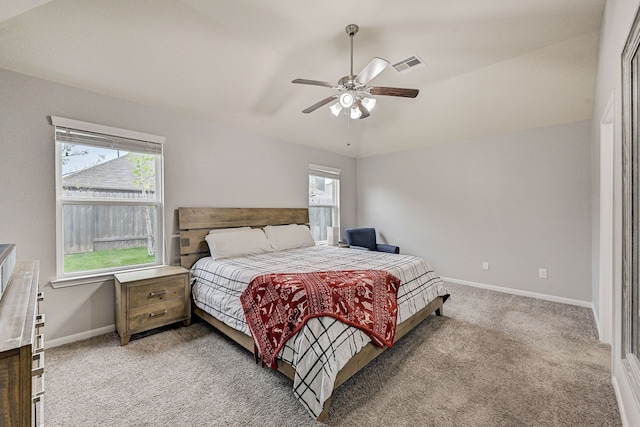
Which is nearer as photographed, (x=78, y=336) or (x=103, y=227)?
(x=78, y=336)

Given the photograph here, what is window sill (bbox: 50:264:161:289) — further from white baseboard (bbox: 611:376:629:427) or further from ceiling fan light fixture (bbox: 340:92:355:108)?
white baseboard (bbox: 611:376:629:427)

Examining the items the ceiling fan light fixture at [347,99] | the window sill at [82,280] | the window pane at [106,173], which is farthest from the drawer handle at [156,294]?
the ceiling fan light fixture at [347,99]

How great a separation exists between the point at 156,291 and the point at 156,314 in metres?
0.22

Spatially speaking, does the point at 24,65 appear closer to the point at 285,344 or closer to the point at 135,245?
the point at 135,245

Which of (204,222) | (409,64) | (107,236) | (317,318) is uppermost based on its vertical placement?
(409,64)

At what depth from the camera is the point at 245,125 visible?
3.88 m

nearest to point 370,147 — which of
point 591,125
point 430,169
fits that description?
point 430,169

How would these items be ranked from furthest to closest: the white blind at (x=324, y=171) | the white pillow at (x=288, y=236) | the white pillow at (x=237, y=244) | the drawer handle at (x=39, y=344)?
the white blind at (x=324, y=171), the white pillow at (x=288, y=236), the white pillow at (x=237, y=244), the drawer handle at (x=39, y=344)

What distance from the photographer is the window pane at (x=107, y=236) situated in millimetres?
2666

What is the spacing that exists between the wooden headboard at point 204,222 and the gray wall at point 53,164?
4.6 inches

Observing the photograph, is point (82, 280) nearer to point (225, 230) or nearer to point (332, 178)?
point (225, 230)

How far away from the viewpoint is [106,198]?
9.33 ft

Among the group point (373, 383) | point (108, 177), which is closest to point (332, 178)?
point (108, 177)

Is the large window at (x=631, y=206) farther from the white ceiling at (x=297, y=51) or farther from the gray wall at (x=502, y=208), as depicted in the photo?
the gray wall at (x=502, y=208)
